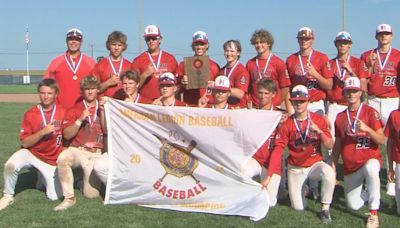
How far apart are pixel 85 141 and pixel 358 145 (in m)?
3.89

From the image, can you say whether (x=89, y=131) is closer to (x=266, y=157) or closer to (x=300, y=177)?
(x=266, y=157)

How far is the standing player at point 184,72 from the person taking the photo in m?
8.01

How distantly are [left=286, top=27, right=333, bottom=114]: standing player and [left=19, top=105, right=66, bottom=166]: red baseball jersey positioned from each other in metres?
3.67

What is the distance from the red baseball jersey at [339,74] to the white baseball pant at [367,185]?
1765 millimetres

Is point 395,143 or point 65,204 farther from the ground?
point 395,143

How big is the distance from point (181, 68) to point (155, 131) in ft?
5.60

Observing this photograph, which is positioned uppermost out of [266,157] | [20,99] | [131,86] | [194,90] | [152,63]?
[152,63]

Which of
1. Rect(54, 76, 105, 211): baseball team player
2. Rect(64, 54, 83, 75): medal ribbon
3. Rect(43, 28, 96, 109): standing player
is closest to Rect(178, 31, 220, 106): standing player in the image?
Rect(54, 76, 105, 211): baseball team player

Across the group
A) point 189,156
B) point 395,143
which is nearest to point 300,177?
point 395,143

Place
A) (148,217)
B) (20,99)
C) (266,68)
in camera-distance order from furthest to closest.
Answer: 1. (20,99)
2. (266,68)
3. (148,217)

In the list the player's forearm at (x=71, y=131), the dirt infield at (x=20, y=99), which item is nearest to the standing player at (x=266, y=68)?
the player's forearm at (x=71, y=131)

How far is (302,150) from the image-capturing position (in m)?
6.89

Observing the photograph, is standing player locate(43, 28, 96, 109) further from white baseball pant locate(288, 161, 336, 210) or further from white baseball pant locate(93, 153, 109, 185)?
white baseball pant locate(288, 161, 336, 210)

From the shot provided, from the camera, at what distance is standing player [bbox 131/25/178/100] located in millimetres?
8055
